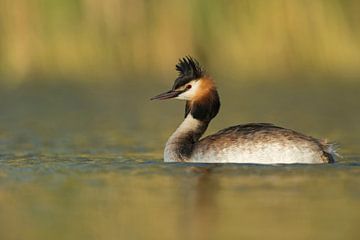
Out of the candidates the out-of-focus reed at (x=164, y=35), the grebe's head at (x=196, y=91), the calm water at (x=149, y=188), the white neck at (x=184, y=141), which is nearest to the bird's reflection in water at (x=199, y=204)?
the calm water at (x=149, y=188)

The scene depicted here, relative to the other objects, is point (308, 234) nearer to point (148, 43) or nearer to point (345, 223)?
point (345, 223)

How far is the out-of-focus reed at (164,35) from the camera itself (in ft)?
76.4

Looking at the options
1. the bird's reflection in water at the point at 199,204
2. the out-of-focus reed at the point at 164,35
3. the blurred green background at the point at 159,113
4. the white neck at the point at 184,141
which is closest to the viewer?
the bird's reflection in water at the point at 199,204

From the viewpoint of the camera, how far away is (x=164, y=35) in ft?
78.3

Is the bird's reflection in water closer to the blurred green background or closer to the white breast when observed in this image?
the blurred green background

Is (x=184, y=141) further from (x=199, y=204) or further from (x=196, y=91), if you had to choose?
(x=199, y=204)

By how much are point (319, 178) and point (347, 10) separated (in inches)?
571

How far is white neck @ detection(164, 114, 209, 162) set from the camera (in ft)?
37.8

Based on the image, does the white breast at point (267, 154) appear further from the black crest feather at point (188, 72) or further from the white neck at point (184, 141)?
the black crest feather at point (188, 72)

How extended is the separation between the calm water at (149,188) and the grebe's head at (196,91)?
0.60 m

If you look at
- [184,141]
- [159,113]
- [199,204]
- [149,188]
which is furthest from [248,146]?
[159,113]

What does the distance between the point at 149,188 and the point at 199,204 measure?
757 mm

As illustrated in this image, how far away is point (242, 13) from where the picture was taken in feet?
77.9

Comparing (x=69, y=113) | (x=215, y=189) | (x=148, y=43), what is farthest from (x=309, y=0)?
(x=215, y=189)
